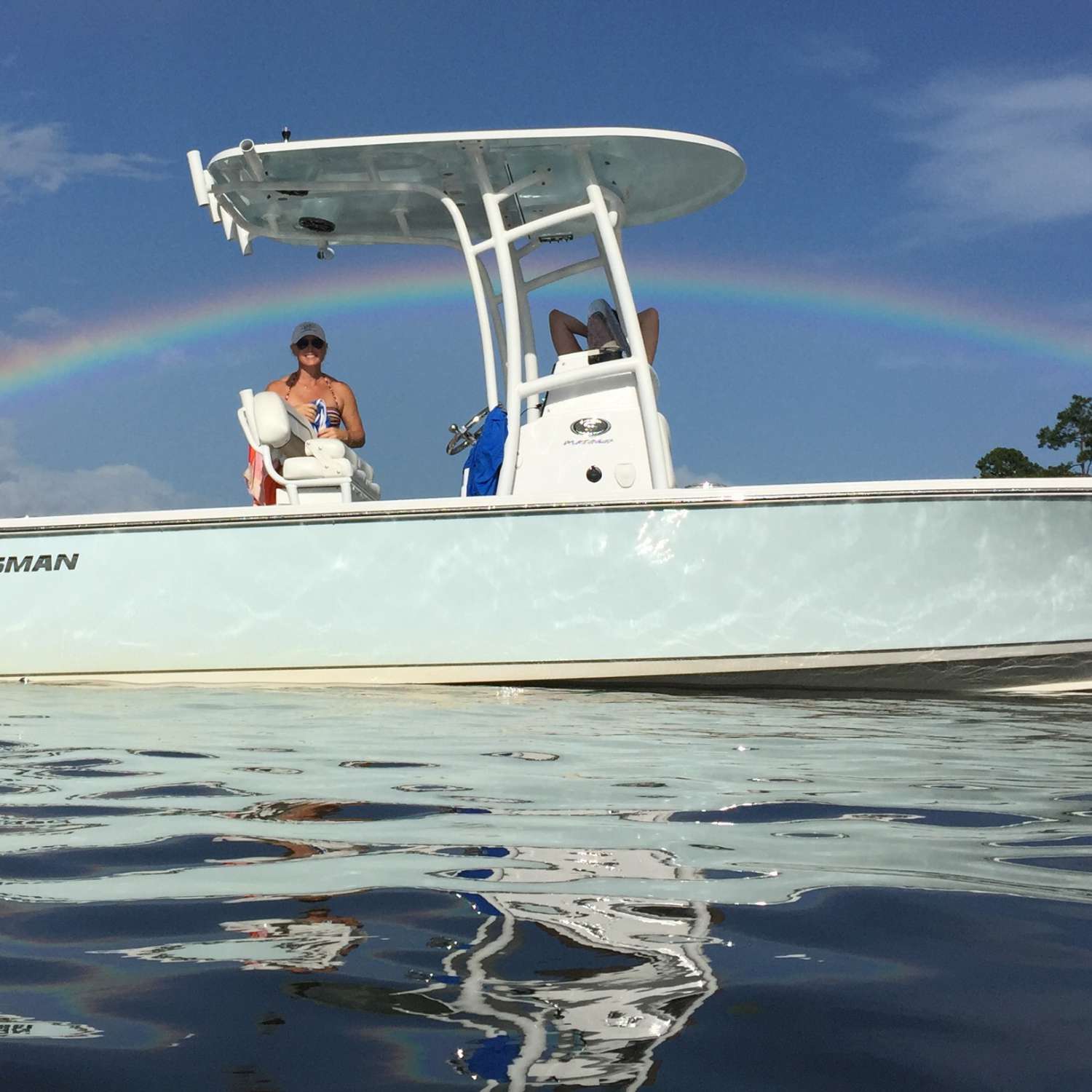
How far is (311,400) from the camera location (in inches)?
282

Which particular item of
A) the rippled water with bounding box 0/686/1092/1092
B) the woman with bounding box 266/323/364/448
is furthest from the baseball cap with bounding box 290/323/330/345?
the rippled water with bounding box 0/686/1092/1092

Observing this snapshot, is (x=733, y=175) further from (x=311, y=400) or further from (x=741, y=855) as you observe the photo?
(x=741, y=855)

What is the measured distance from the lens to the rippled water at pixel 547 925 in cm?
92

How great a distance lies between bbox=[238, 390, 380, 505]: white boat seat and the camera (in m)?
6.60

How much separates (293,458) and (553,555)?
166cm

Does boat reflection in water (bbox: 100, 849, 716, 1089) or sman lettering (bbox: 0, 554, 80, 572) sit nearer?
boat reflection in water (bbox: 100, 849, 716, 1089)

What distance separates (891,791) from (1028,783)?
1.19ft

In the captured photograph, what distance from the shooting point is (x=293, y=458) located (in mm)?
6824

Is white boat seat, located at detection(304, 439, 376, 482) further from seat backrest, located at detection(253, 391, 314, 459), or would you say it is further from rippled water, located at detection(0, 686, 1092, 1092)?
rippled water, located at detection(0, 686, 1092, 1092)

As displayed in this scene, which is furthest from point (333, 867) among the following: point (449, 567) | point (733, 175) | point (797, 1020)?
point (733, 175)

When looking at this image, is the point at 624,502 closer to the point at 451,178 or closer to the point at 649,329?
the point at 649,329

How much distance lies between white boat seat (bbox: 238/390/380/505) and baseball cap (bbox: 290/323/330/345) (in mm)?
490

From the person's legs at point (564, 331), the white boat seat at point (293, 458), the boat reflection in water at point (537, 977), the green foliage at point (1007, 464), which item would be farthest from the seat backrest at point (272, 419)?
the green foliage at point (1007, 464)

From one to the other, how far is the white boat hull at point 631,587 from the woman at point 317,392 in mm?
905
